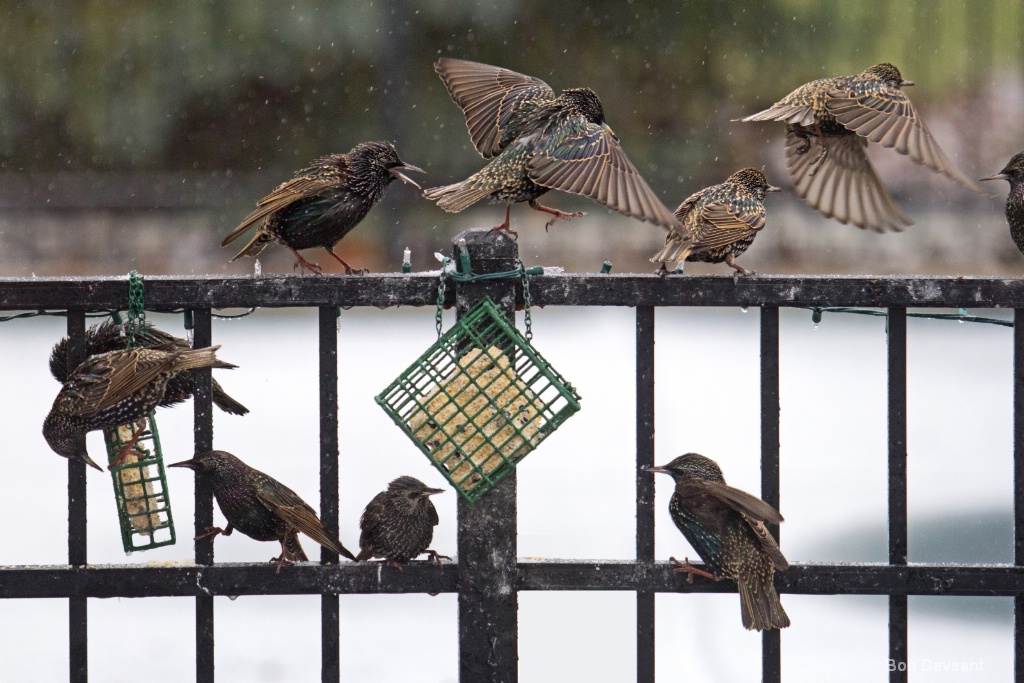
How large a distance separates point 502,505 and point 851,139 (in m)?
1.64

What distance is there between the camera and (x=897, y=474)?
2857mm

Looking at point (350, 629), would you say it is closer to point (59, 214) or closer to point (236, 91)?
point (59, 214)

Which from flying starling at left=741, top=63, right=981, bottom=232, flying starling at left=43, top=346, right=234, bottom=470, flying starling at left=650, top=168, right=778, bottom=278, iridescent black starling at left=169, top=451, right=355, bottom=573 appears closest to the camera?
flying starling at left=43, top=346, right=234, bottom=470

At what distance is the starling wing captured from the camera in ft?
11.4

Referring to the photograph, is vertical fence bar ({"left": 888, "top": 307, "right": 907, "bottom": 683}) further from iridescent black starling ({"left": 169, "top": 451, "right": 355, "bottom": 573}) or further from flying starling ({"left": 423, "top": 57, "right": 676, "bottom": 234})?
iridescent black starling ({"left": 169, "top": 451, "right": 355, "bottom": 573})

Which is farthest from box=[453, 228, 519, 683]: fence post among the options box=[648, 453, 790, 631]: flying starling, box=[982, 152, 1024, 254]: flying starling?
box=[982, 152, 1024, 254]: flying starling

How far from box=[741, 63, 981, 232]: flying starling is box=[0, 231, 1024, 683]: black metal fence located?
1.95 ft

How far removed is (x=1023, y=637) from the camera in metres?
2.87

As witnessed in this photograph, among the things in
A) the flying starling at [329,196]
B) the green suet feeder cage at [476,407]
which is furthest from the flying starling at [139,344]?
the green suet feeder cage at [476,407]

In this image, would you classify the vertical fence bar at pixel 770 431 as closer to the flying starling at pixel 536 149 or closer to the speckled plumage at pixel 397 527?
the flying starling at pixel 536 149

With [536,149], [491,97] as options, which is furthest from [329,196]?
[491,97]

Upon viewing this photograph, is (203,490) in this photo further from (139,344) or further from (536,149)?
(536,149)

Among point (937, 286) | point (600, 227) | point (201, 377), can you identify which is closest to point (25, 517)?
point (201, 377)

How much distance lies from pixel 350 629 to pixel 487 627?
7.53 feet
